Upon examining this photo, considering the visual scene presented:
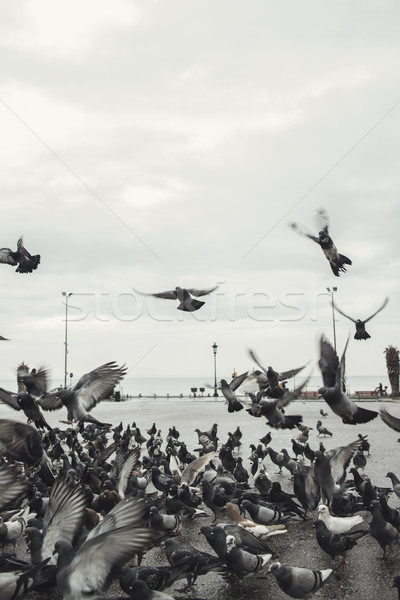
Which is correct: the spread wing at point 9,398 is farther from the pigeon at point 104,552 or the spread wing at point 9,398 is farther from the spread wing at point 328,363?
the spread wing at point 328,363

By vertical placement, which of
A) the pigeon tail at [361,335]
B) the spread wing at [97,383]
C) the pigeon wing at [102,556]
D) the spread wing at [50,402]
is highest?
the pigeon tail at [361,335]

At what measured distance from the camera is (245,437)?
1836 cm

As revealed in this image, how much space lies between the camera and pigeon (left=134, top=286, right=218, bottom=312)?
11.8 meters

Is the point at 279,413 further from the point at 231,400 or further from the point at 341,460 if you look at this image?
the point at 231,400

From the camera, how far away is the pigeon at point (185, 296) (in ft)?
38.8

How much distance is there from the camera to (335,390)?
25.7 ft

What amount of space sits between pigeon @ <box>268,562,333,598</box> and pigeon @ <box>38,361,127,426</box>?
4098 millimetres

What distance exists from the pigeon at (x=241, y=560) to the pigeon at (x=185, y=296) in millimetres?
6254

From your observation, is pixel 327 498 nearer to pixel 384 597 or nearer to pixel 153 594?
pixel 384 597

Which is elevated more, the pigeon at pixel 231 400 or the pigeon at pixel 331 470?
the pigeon at pixel 231 400

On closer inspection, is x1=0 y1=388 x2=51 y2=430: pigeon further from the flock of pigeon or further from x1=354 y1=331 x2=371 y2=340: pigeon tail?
Result: x1=354 y1=331 x2=371 y2=340: pigeon tail

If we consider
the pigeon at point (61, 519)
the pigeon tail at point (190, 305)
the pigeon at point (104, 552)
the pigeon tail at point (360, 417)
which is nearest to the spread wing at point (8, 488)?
the pigeon at point (61, 519)

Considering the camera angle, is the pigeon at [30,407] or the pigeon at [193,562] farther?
the pigeon at [30,407]

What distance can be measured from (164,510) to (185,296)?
498 cm
